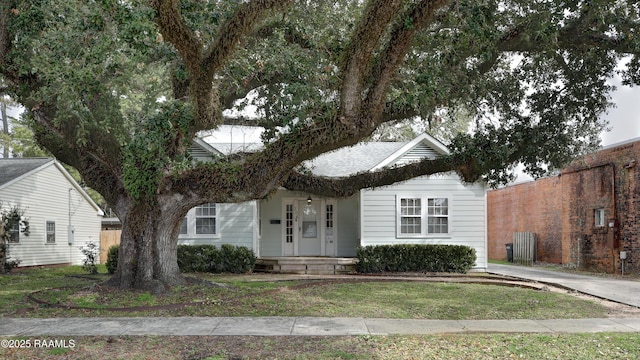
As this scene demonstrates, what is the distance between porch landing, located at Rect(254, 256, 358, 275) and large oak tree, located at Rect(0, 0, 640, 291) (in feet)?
15.0

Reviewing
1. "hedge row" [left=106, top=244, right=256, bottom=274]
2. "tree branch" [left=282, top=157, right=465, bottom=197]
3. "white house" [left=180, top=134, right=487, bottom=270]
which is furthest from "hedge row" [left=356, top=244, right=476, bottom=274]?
"tree branch" [left=282, top=157, right=465, bottom=197]

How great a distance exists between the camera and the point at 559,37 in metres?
10.7

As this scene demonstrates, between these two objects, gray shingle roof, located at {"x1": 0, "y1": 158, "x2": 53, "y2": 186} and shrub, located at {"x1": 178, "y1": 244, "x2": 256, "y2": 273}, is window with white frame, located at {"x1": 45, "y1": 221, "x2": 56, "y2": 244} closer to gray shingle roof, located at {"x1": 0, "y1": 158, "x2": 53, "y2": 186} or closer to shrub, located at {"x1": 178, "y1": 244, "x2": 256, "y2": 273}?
gray shingle roof, located at {"x1": 0, "y1": 158, "x2": 53, "y2": 186}

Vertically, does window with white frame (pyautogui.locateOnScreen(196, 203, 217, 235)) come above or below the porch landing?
above

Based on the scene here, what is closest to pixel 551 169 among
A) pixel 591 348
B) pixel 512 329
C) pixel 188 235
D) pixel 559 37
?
pixel 559 37

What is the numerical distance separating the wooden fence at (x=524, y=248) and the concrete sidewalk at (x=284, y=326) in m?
16.6

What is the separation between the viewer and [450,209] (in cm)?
1867

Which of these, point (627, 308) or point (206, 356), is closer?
point (206, 356)

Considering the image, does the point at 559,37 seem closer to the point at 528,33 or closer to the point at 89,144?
the point at 528,33

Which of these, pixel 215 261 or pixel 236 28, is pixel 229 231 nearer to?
pixel 215 261

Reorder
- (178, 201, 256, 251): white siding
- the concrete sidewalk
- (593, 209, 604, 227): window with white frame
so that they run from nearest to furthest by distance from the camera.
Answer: the concrete sidewalk, (178, 201, 256, 251): white siding, (593, 209, 604, 227): window with white frame

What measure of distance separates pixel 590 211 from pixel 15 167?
72.2 feet

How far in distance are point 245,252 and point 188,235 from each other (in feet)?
7.23

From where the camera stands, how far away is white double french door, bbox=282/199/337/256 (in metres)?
19.9
